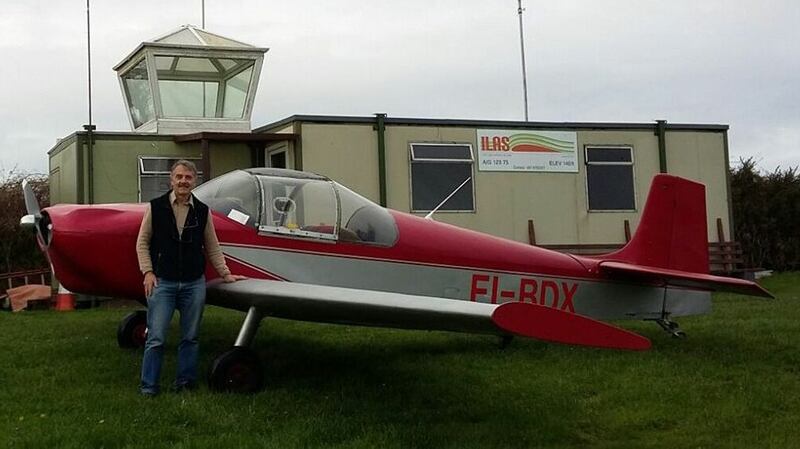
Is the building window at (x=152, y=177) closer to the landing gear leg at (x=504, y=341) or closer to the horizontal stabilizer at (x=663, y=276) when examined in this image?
the landing gear leg at (x=504, y=341)

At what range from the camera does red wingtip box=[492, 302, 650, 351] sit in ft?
14.1

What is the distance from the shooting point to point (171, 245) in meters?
5.71

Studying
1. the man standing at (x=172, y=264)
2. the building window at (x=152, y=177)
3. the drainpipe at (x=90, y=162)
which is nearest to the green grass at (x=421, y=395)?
the man standing at (x=172, y=264)

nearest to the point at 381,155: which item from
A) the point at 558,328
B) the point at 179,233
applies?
the point at 179,233

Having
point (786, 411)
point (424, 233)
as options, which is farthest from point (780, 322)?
point (424, 233)

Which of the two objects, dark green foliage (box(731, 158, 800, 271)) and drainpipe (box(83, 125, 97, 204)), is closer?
drainpipe (box(83, 125, 97, 204))

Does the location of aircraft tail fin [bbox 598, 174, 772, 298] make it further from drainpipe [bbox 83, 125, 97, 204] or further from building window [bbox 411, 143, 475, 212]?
drainpipe [bbox 83, 125, 97, 204]

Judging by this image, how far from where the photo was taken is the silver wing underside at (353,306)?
489cm

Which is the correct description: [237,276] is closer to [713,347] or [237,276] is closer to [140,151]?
[713,347]

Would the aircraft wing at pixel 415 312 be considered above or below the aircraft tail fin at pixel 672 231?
below

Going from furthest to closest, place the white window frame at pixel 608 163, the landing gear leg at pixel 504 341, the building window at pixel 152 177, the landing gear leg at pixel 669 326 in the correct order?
the white window frame at pixel 608 163, the building window at pixel 152 177, the landing gear leg at pixel 669 326, the landing gear leg at pixel 504 341

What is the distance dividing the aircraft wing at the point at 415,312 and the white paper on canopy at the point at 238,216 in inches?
21.8

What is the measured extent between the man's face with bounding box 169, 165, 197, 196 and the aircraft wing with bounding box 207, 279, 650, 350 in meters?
0.81

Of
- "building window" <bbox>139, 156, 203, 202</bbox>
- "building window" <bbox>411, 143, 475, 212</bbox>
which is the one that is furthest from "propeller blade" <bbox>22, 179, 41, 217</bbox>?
"building window" <bbox>411, 143, 475, 212</bbox>
